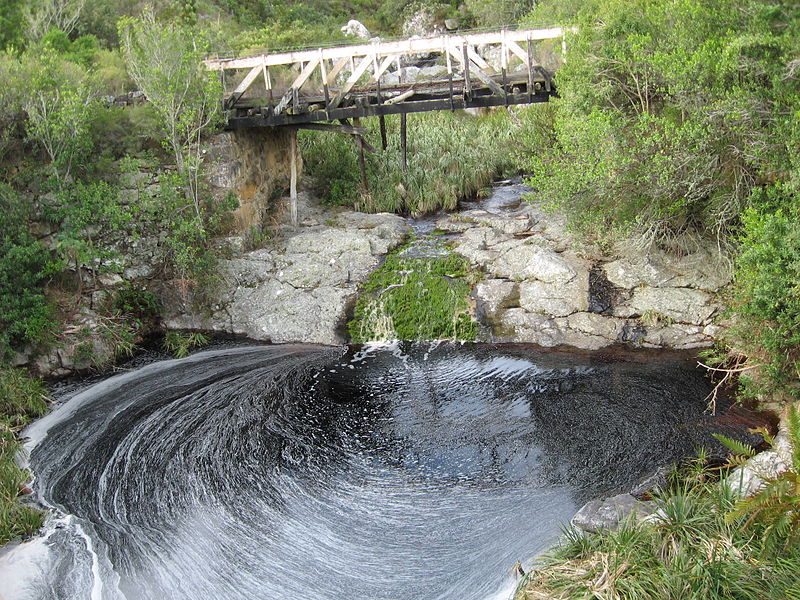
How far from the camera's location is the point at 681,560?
26.0ft

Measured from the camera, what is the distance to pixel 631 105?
15.3m

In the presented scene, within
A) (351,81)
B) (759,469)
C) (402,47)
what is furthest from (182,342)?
(759,469)

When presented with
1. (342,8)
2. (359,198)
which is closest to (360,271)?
(359,198)

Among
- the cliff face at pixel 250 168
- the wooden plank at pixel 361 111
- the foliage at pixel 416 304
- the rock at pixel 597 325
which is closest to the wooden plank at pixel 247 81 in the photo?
the wooden plank at pixel 361 111

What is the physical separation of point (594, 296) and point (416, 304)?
433cm

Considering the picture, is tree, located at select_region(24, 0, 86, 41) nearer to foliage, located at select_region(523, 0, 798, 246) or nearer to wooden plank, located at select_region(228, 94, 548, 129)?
wooden plank, located at select_region(228, 94, 548, 129)

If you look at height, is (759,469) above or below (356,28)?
below

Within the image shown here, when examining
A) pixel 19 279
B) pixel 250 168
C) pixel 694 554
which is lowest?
pixel 694 554

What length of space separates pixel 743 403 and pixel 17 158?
17.1 meters

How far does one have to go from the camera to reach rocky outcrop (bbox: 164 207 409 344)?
54.9 ft

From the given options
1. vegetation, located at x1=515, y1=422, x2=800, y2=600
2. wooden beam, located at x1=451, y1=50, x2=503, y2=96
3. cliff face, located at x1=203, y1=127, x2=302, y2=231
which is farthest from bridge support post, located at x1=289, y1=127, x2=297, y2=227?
vegetation, located at x1=515, y1=422, x2=800, y2=600

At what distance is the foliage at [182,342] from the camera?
16.3 meters

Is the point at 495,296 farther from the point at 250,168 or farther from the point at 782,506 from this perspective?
the point at 782,506

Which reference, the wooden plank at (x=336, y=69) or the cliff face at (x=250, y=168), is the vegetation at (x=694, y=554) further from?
the wooden plank at (x=336, y=69)
